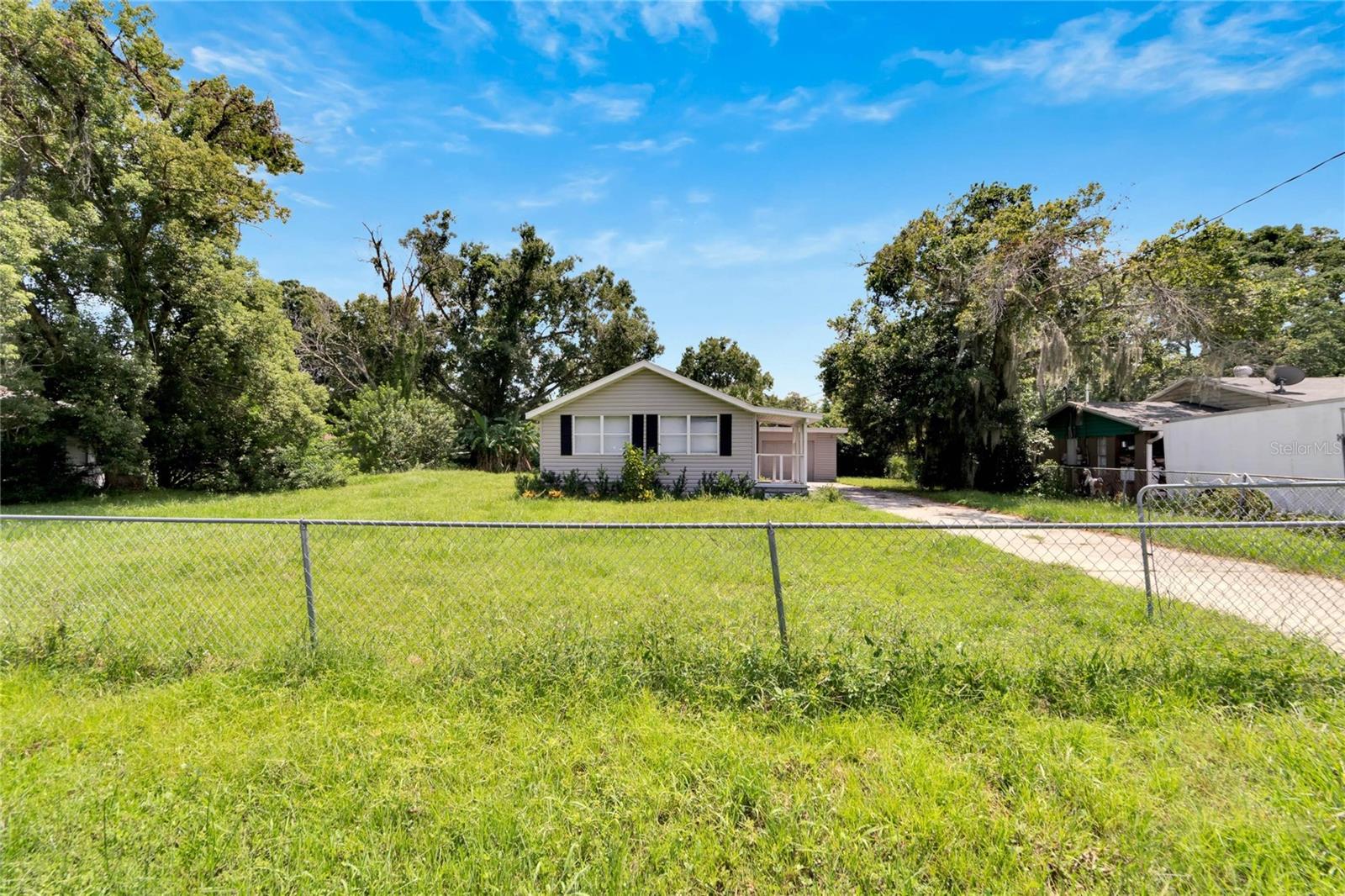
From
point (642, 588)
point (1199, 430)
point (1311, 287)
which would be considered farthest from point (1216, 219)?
point (1311, 287)

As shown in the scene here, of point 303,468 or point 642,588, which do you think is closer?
point 642,588

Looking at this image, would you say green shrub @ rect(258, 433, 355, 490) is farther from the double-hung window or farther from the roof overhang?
the roof overhang

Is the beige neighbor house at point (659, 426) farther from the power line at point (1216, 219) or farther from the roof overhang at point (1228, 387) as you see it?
the roof overhang at point (1228, 387)

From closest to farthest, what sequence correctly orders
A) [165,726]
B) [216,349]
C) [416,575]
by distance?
1. [165,726]
2. [416,575]
3. [216,349]

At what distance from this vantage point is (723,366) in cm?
3466

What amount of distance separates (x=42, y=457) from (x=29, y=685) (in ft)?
53.2

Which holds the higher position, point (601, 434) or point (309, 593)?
point (601, 434)

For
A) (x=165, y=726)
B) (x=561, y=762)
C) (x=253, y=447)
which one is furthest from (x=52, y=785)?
(x=253, y=447)

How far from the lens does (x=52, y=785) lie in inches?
91.9

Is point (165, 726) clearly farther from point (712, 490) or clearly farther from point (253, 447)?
point (253, 447)

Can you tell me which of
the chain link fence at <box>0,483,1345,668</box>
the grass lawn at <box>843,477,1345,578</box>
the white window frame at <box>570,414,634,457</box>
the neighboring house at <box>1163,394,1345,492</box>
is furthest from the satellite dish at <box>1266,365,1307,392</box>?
the white window frame at <box>570,414,634,457</box>

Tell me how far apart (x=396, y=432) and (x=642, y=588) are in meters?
19.7

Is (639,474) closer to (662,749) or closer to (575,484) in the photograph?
(575,484)

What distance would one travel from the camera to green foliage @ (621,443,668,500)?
46.1ft
